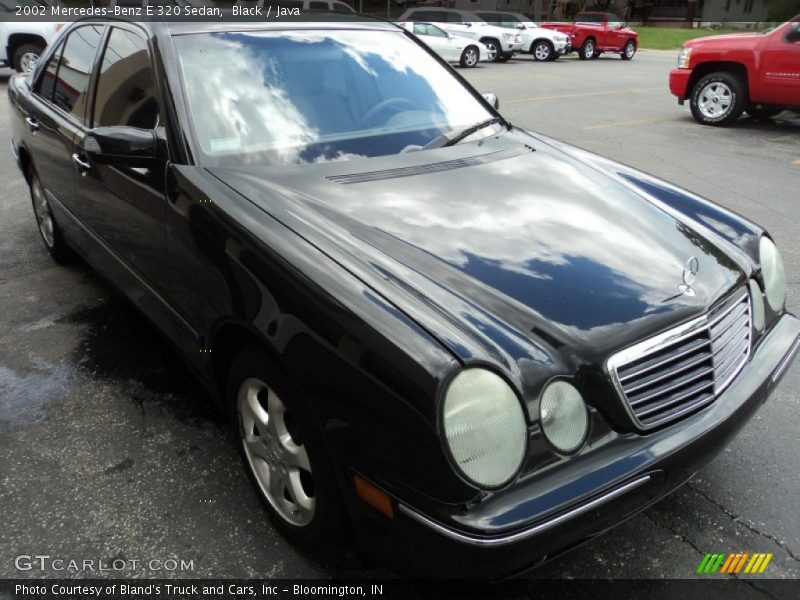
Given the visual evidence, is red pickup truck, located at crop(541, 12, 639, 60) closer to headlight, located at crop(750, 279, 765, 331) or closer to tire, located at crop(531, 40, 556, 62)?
tire, located at crop(531, 40, 556, 62)

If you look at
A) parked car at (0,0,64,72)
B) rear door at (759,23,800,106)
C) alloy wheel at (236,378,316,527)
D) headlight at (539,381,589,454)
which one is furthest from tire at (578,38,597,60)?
headlight at (539,381,589,454)

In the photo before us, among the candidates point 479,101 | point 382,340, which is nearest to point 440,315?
point 382,340

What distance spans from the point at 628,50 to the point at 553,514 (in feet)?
83.3

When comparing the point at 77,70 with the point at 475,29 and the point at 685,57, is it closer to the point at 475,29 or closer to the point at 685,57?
the point at 685,57

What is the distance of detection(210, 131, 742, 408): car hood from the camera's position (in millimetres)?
1834

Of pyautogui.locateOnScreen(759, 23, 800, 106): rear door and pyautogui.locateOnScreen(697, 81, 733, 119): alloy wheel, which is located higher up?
pyautogui.locateOnScreen(759, 23, 800, 106): rear door

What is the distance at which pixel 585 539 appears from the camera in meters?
1.74

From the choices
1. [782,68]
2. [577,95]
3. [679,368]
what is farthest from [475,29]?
[679,368]

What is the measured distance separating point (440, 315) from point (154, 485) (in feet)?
4.73

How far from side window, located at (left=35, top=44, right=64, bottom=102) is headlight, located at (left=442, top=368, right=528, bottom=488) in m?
3.59

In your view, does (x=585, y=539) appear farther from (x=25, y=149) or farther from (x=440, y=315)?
(x=25, y=149)

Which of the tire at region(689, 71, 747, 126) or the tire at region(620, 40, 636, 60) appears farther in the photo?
the tire at region(620, 40, 636, 60)

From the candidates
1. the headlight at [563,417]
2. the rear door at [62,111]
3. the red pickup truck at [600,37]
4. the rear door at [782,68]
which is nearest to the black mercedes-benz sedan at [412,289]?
the headlight at [563,417]

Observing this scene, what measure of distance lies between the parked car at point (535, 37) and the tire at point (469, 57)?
3453 millimetres
